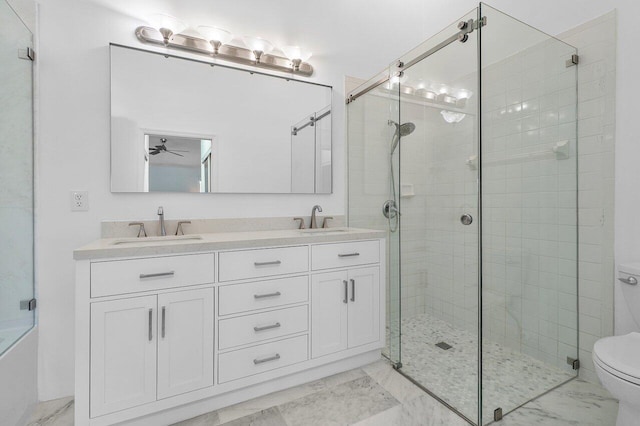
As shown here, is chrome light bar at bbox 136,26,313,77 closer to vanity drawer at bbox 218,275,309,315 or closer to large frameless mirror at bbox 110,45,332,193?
large frameless mirror at bbox 110,45,332,193

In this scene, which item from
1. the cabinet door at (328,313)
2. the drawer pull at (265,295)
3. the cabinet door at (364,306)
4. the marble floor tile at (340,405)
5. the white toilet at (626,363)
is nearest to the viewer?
the white toilet at (626,363)

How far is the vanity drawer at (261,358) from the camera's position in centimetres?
153

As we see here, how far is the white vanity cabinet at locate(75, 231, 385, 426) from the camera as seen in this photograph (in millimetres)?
1289

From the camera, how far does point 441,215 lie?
184cm

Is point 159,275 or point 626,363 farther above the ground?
point 159,275

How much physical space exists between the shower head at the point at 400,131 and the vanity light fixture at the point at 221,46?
0.80 meters

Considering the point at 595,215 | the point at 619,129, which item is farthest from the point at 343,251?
the point at 619,129

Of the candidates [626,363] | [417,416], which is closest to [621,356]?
[626,363]

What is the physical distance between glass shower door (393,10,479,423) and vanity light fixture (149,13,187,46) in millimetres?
1440

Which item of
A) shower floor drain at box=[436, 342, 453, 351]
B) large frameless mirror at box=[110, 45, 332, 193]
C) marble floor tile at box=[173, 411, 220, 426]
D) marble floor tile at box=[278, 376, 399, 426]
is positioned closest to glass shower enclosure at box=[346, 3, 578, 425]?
shower floor drain at box=[436, 342, 453, 351]

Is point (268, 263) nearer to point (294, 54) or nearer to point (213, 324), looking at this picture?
point (213, 324)

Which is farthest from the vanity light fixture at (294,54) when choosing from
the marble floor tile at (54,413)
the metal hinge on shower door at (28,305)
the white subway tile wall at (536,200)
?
the marble floor tile at (54,413)

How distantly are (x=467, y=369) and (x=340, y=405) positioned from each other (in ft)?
2.34

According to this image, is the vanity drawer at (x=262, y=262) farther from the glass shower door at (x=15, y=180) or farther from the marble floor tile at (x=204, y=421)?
the glass shower door at (x=15, y=180)
